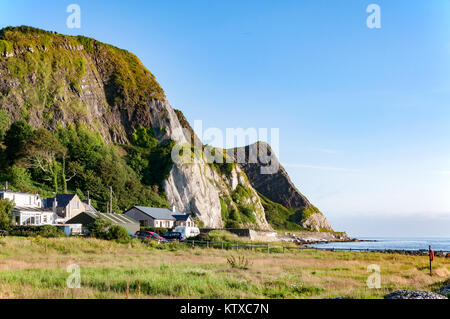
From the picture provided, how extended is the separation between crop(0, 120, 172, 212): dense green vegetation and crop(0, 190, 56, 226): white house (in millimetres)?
8523

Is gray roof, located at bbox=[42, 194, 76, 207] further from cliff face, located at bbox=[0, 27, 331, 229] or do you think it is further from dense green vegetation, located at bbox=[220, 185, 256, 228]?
dense green vegetation, located at bbox=[220, 185, 256, 228]

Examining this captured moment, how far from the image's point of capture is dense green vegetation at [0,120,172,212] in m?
81.7

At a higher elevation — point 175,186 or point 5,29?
point 5,29

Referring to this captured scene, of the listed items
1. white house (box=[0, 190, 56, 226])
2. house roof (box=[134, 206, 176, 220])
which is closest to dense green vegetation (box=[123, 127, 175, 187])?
house roof (box=[134, 206, 176, 220])

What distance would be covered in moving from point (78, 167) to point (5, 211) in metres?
34.4

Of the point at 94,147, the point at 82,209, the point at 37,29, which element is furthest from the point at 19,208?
the point at 37,29

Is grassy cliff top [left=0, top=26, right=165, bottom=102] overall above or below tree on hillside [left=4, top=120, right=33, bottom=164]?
above

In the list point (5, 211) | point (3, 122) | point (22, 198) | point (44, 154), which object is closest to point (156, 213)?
point (44, 154)

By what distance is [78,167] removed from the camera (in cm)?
8956

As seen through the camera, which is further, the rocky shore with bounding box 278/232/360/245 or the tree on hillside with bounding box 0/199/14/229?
the rocky shore with bounding box 278/232/360/245

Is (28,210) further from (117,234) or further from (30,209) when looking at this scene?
(117,234)

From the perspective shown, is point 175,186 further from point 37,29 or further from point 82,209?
point 37,29

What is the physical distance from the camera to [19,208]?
6084 cm
